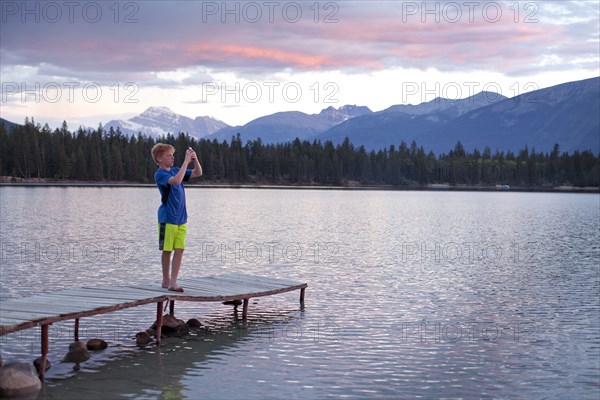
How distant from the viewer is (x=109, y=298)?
663 inches

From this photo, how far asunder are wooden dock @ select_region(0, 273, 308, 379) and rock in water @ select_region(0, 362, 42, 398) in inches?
26.5

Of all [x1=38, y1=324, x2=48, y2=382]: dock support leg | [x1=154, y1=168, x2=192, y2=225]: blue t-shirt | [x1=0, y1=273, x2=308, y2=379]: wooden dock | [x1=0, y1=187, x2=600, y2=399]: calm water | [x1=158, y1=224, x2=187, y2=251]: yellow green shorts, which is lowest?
[x1=0, y1=187, x2=600, y2=399]: calm water

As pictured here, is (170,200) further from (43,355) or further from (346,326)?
(346,326)

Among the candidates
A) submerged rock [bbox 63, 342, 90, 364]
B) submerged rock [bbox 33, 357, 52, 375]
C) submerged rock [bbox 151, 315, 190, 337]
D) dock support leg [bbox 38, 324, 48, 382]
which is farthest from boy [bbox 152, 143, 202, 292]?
submerged rock [bbox 33, 357, 52, 375]

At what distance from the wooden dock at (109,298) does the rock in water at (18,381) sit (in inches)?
26.5

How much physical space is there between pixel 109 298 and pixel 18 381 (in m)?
3.94

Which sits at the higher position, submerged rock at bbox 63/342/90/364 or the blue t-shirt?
the blue t-shirt

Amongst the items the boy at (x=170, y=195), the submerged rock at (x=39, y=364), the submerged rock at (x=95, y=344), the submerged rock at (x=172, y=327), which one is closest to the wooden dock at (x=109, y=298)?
the submerged rock at (x=39, y=364)

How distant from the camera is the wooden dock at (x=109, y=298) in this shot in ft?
46.9

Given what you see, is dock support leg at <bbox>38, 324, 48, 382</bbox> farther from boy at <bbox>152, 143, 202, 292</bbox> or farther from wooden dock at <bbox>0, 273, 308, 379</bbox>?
boy at <bbox>152, 143, 202, 292</bbox>

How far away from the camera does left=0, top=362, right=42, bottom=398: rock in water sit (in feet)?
42.6

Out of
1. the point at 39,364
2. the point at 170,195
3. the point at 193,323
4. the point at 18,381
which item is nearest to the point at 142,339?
the point at 193,323

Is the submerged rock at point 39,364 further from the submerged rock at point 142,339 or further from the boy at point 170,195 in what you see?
the boy at point 170,195

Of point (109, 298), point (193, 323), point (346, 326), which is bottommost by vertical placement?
point (346, 326)
